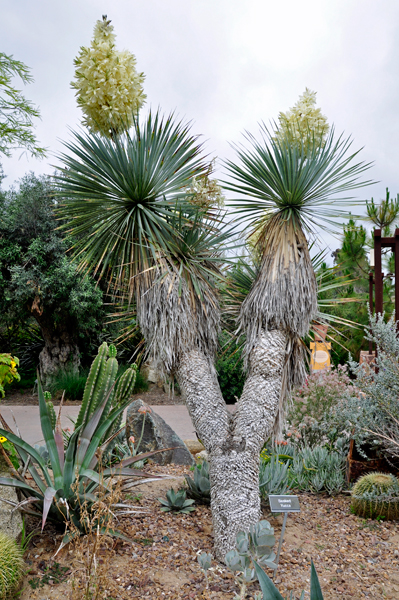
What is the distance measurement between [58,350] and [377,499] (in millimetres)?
10498

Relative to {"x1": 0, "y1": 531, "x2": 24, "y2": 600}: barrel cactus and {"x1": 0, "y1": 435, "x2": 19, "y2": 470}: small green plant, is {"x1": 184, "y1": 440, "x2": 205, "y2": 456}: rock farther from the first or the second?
{"x1": 0, "y1": 531, "x2": 24, "y2": 600}: barrel cactus

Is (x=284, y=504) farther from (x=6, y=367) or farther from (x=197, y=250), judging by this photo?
(x=6, y=367)

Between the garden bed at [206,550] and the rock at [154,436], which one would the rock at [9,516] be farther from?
the rock at [154,436]

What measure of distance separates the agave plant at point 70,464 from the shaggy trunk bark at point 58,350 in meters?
9.30

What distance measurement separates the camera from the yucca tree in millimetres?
3656

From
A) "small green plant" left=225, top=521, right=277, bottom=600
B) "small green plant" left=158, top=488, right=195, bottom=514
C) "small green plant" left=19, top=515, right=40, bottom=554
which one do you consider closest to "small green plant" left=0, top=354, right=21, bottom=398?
"small green plant" left=19, top=515, right=40, bottom=554

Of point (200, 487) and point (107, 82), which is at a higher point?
point (107, 82)

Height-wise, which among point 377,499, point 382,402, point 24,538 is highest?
point 382,402

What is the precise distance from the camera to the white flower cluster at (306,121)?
163 inches

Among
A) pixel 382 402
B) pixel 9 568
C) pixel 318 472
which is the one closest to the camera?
pixel 9 568

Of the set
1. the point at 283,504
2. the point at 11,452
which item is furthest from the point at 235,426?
the point at 11,452

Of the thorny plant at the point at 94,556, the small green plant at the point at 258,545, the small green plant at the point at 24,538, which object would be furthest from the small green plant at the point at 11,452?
the small green plant at the point at 258,545

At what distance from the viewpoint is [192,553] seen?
331 cm

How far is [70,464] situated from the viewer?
337 cm
